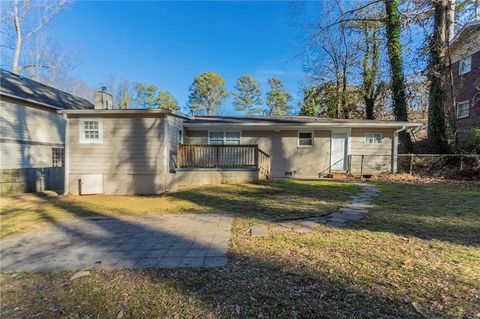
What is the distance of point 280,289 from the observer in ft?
8.52

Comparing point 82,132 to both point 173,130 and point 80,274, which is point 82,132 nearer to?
point 173,130

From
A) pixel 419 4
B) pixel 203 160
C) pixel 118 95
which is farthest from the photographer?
pixel 118 95

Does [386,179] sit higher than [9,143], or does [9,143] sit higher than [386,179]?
[9,143]

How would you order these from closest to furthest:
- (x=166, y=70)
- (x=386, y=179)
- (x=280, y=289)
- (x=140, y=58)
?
1. (x=280, y=289)
2. (x=386, y=179)
3. (x=140, y=58)
4. (x=166, y=70)

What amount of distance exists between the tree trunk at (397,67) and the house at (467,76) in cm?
Result: 291

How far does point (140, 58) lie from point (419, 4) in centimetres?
1477

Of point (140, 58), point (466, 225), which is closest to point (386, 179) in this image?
point (466, 225)

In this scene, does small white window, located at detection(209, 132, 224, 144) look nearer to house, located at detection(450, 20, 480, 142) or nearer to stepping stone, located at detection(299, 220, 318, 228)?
stepping stone, located at detection(299, 220, 318, 228)

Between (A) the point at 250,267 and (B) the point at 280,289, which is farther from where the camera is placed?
(A) the point at 250,267

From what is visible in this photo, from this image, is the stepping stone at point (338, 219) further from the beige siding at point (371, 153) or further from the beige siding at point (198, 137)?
the beige siding at point (198, 137)

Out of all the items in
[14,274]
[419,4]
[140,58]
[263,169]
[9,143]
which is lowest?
[14,274]

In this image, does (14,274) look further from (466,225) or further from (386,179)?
(386,179)

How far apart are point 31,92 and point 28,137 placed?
8.80 feet

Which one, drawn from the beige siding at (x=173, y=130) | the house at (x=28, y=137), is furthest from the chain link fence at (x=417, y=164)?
the house at (x=28, y=137)
